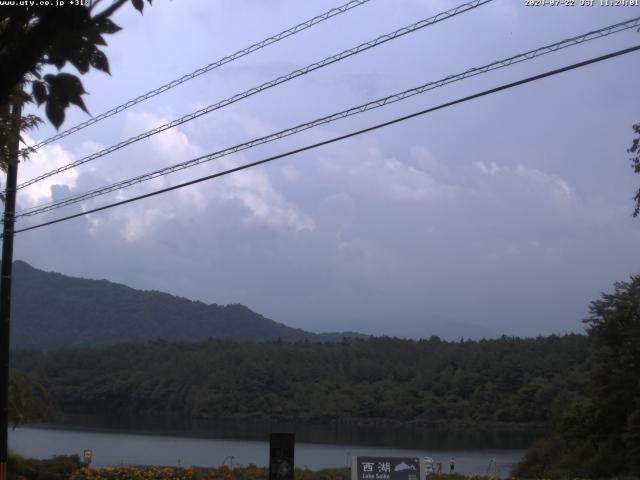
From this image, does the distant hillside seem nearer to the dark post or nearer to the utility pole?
the utility pole

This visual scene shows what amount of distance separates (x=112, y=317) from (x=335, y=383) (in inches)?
3974

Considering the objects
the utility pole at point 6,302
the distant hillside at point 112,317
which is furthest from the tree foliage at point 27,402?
the distant hillside at point 112,317

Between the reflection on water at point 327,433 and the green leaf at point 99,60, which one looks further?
the reflection on water at point 327,433

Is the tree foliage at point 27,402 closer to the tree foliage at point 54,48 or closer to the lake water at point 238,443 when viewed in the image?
the lake water at point 238,443

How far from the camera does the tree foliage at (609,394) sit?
31.5 m

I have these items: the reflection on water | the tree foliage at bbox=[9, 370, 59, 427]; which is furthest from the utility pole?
the reflection on water

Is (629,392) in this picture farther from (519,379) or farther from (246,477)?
(519,379)

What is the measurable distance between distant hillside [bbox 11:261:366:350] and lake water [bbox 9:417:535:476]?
8044 cm

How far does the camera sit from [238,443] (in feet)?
138

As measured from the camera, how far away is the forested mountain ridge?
53406mm

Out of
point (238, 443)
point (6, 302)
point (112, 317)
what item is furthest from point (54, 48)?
point (112, 317)

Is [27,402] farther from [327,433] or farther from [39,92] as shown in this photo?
[327,433]

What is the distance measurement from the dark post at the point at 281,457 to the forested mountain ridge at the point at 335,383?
3745 cm

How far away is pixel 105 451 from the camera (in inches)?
1496
